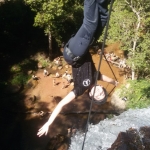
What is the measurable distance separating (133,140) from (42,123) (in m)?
5.54

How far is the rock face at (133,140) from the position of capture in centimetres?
550

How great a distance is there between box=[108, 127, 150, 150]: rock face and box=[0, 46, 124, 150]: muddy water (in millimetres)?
3533

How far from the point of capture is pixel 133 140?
5680mm

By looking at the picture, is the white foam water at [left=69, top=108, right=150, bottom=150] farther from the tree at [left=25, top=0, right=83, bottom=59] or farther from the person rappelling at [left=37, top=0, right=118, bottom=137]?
the tree at [left=25, top=0, right=83, bottom=59]

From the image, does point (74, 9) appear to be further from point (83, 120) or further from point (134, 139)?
point (134, 139)

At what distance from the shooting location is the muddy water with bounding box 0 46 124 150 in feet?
31.7

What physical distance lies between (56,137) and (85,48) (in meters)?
6.94

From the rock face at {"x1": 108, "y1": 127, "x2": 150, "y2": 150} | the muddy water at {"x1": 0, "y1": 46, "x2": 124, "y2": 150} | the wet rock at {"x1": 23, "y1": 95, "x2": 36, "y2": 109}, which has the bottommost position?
the muddy water at {"x1": 0, "y1": 46, "x2": 124, "y2": 150}

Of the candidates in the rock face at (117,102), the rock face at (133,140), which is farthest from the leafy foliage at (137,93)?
the rock face at (133,140)

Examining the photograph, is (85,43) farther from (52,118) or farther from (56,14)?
(56,14)

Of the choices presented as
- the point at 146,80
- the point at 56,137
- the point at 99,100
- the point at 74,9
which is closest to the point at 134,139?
the point at 99,100

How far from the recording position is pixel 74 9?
39.9 feet

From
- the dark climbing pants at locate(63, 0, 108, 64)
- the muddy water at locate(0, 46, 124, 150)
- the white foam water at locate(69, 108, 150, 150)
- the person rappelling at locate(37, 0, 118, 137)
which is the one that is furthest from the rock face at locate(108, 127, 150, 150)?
the muddy water at locate(0, 46, 124, 150)

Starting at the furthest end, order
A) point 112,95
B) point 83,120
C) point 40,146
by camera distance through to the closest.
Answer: point 112,95 → point 83,120 → point 40,146
